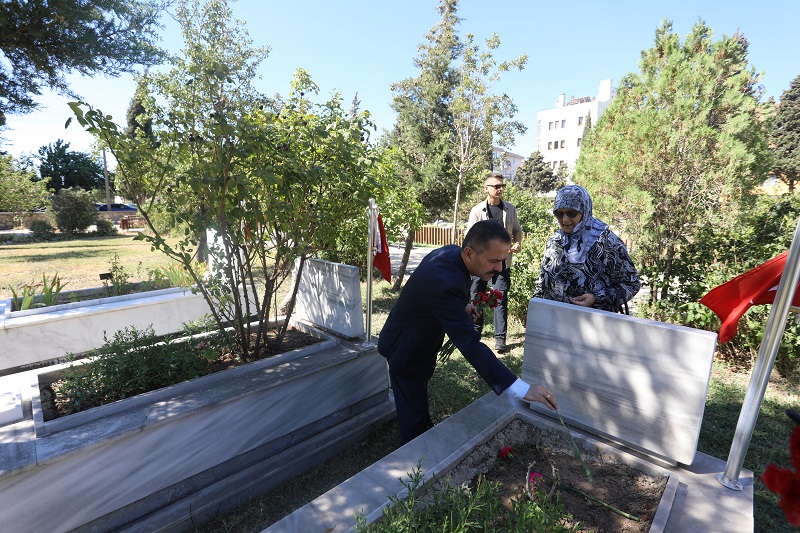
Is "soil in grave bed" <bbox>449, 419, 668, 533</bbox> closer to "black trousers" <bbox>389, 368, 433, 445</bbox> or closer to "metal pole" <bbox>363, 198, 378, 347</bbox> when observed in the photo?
"black trousers" <bbox>389, 368, 433, 445</bbox>

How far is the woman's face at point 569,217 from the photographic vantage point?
273cm

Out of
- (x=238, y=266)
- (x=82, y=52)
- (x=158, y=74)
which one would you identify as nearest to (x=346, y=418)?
(x=238, y=266)

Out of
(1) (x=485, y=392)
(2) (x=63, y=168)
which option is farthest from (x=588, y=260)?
(2) (x=63, y=168)

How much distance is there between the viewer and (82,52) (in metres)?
4.70

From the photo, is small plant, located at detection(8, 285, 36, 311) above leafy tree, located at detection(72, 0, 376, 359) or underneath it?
underneath

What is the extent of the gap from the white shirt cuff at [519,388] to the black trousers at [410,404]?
2.68ft

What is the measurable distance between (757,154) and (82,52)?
762cm

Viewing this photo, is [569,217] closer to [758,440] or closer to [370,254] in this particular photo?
[370,254]

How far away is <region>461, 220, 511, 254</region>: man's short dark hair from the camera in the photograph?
2125 millimetres

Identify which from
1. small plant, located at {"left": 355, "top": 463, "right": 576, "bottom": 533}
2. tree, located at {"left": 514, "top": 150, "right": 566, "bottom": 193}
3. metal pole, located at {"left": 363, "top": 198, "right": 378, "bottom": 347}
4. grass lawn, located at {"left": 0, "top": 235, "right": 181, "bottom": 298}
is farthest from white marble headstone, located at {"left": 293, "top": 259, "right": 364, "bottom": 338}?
tree, located at {"left": 514, "top": 150, "right": 566, "bottom": 193}

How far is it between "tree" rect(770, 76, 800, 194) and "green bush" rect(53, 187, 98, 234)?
37.1m

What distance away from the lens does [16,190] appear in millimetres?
17578

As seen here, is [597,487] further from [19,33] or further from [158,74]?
[158,74]

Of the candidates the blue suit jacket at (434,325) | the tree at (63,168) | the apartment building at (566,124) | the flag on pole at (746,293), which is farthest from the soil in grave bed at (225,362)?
the apartment building at (566,124)
